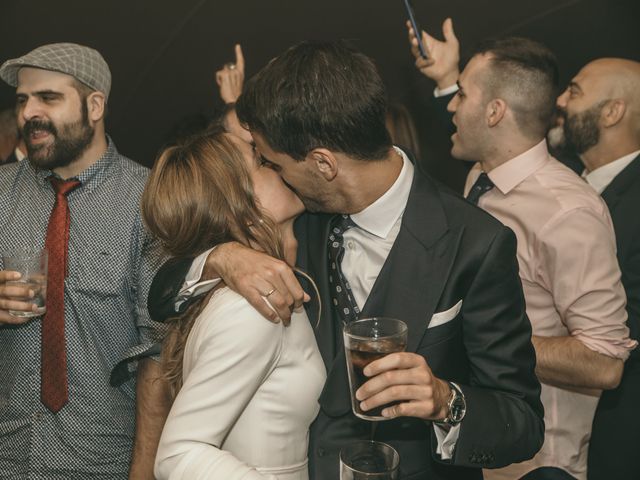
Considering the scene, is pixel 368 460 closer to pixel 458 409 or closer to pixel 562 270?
pixel 458 409

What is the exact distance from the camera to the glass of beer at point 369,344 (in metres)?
1.23

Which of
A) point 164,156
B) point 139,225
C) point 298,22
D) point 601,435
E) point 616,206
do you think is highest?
point 298,22

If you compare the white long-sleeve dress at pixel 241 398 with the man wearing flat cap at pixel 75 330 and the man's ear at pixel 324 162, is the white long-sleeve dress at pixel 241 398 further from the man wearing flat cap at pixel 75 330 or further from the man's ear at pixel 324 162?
the man wearing flat cap at pixel 75 330

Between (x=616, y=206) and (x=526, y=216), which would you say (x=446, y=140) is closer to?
(x=616, y=206)

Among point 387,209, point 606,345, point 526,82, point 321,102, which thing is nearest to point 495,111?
point 526,82

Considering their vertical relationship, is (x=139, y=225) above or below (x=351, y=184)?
below

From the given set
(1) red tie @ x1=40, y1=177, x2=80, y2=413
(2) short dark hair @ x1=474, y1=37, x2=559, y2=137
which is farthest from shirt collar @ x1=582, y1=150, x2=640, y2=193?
(1) red tie @ x1=40, y1=177, x2=80, y2=413

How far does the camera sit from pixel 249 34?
12.9 ft

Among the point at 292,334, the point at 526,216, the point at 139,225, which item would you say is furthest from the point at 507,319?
the point at 139,225

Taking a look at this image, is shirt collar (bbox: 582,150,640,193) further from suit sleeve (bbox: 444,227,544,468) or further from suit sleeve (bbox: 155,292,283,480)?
suit sleeve (bbox: 155,292,283,480)

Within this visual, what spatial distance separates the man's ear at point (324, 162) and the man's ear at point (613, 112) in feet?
6.09

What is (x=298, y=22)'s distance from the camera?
12.7 feet

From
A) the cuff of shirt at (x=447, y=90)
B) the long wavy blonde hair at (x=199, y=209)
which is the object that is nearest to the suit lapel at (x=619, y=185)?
the cuff of shirt at (x=447, y=90)

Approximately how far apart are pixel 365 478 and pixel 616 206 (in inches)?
79.2
